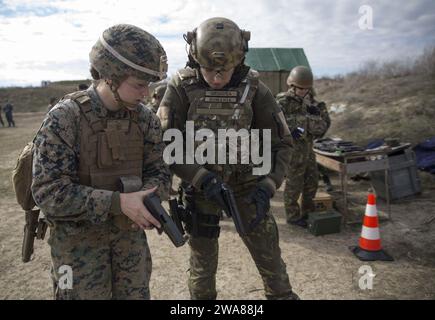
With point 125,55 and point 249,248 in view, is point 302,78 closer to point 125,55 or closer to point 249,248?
point 249,248

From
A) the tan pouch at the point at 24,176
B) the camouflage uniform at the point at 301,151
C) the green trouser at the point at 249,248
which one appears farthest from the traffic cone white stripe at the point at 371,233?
the tan pouch at the point at 24,176

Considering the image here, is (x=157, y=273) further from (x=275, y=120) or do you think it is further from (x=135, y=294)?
(x=275, y=120)

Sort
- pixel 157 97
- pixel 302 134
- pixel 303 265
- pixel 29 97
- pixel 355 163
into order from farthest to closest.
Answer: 1. pixel 29 97
2. pixel 157 97
3. pixel 355 163
4. pixel 302 134
5. pixel 303 265

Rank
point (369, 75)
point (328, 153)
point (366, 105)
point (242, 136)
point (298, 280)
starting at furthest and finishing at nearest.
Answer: point (369, 75)
point (366, 105)
point (328, 153)
point (298, 280)
point (242, 136)

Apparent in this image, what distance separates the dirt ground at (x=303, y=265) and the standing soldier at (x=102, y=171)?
1.75 m

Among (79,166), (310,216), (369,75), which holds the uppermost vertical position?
(369,75)

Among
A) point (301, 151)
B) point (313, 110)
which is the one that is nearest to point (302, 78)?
point (313, 110)

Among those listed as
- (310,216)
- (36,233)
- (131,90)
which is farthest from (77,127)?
(310,216)

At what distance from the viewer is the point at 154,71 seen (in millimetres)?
2037

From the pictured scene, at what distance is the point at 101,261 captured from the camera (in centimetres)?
A: 208

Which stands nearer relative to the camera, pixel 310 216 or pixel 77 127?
pixel 77 127

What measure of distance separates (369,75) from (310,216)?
22.4 metres

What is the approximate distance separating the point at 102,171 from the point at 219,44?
1.17 metres

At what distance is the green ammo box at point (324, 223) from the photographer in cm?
522
